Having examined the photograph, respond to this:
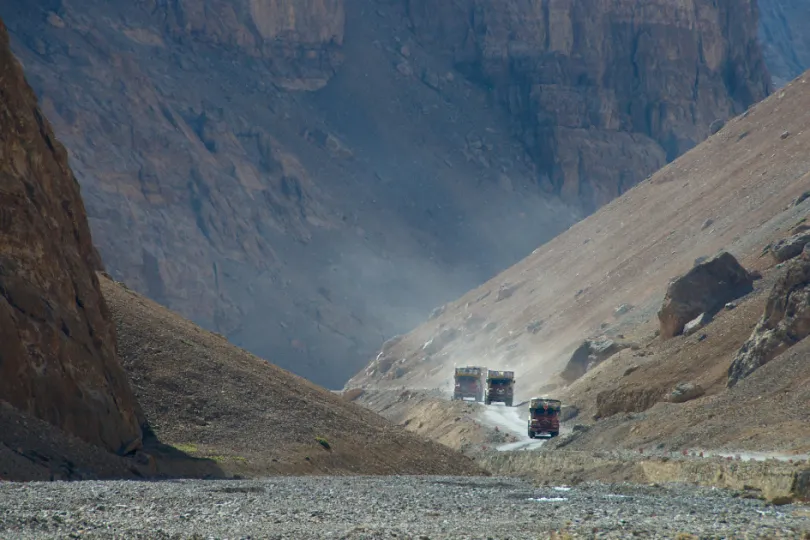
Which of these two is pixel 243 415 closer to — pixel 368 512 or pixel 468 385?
pixel 368 512

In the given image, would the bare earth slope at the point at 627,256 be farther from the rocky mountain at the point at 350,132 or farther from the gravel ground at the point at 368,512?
the gravel ground at the point at 368,512

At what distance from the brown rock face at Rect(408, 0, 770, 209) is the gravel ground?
14482 centimetres

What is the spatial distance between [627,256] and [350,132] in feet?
218

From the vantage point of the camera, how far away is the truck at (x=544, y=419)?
5200 centimetres

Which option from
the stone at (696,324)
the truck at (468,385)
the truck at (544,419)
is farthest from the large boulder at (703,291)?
the truck at (468,385)

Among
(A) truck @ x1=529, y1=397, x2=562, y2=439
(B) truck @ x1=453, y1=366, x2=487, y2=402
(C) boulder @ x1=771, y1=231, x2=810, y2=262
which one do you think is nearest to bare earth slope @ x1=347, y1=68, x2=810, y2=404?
(B) truck @ x1=453, y1=366, x2=487, y2=402

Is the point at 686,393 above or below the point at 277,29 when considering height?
below

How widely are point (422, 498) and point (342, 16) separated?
145 meters

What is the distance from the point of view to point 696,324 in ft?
183

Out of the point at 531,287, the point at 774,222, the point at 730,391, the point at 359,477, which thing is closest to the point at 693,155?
the point at 531,287

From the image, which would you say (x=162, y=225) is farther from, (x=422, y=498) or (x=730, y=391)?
(x=422, y=498)

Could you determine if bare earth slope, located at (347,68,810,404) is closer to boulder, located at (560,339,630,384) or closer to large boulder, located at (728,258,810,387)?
boulder, located at (560,339,630,384)

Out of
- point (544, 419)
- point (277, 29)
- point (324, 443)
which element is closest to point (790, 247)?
point (544, 419)

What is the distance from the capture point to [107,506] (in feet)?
67.6
